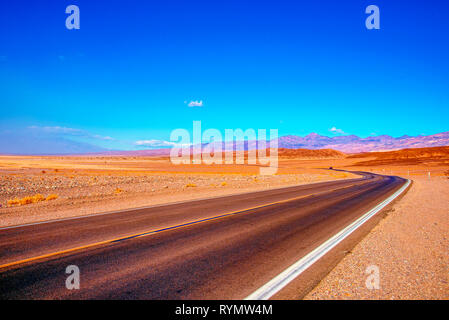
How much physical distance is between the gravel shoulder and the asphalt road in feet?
3.37

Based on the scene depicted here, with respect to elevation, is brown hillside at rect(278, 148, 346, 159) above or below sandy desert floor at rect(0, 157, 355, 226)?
above

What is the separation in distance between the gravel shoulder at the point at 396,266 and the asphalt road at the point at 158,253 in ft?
3.37

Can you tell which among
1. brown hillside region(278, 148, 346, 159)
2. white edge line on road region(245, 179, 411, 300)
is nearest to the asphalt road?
white edge line on road region(245, 179, 411, 300)

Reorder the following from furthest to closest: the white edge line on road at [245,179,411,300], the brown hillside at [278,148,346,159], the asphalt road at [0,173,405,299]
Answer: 1. the brown hillside at [278,148,346,159]
2. the asphalt road at [0,173,405,299]
3. the white edge line on road at [245,179,411,300]

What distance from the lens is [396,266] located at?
511cm

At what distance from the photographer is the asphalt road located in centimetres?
423

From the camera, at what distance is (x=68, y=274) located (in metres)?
4.76

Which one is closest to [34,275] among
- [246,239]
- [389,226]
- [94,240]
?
[94,240]

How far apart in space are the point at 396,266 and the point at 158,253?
15.9ft

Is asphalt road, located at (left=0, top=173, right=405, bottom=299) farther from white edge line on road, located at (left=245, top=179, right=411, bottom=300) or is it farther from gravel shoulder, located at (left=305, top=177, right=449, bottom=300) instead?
gravel shoulder, located at (left=305, top=177, right=449, bottom=300)

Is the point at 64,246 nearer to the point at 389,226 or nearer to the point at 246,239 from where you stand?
the point at 246,239

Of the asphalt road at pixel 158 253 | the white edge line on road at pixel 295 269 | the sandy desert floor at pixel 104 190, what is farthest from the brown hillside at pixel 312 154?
the white edge line on road at pixel 295 269

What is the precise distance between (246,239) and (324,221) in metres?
3.74

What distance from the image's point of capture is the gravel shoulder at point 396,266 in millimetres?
4082
